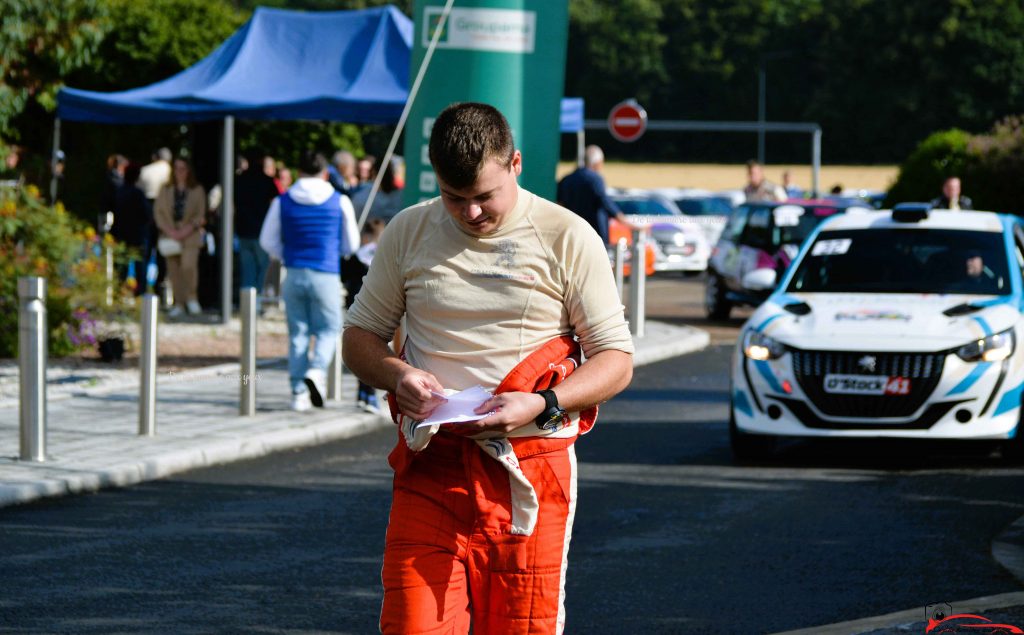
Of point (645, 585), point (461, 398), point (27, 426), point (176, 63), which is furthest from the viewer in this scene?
point (176, 63)

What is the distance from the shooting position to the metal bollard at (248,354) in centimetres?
1166

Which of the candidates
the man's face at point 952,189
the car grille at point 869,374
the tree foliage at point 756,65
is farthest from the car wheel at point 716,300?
the car grille at point 869,374

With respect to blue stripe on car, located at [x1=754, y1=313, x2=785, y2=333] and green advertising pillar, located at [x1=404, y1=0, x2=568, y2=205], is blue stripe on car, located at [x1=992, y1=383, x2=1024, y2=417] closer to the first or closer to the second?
blue stripe on car, located at [x1=754, y1=313, x2=785, y2=333]

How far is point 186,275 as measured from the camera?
20.1m

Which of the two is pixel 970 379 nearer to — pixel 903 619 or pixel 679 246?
pixel 903 619

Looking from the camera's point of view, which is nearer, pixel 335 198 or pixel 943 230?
pixel 943 230

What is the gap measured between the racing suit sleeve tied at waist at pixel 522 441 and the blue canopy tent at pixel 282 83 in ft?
46.2

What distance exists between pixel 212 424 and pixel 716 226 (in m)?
26.8

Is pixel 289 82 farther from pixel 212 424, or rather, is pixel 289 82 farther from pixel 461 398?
pixel 461 398

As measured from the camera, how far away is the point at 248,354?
1166 cm

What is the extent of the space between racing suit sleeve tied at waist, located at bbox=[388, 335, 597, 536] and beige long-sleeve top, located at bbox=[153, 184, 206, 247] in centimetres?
1614

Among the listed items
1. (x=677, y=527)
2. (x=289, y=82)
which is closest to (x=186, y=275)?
(x=289, y=82)

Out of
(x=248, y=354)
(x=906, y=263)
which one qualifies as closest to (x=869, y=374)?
(x=906, y=263)

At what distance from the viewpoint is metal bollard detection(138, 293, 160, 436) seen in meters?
10.6
